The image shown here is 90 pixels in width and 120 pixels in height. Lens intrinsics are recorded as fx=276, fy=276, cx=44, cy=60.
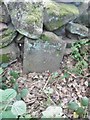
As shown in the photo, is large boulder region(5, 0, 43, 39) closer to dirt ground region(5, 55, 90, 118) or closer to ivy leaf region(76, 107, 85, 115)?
dirt ground region(5, 55, 90, 118)

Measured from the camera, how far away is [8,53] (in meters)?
2.32

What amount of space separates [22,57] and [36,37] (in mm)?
260

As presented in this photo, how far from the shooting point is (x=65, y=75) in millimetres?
2340

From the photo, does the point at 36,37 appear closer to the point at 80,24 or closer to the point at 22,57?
the point at 22,57

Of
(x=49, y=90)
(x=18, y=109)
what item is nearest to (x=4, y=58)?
(x=49, y=90)

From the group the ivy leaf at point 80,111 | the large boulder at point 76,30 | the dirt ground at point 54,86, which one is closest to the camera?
the ivy leaf at point 80,111

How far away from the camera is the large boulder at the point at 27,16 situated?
7.16ft

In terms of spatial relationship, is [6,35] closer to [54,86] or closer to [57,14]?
[57,14]

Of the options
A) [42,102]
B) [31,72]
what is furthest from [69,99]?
[31,72]

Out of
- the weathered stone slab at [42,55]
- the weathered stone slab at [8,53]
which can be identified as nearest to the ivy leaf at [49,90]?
the weathered stone slab at [42,55]

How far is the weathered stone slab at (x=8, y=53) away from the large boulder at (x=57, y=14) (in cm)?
34

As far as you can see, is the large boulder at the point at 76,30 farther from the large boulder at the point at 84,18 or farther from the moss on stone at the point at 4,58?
the moss on stone at the point at 4,58

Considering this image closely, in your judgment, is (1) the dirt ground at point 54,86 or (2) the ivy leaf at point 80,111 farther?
(1) the dirt ground at point 54,86

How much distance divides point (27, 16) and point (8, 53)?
14.1 inches
